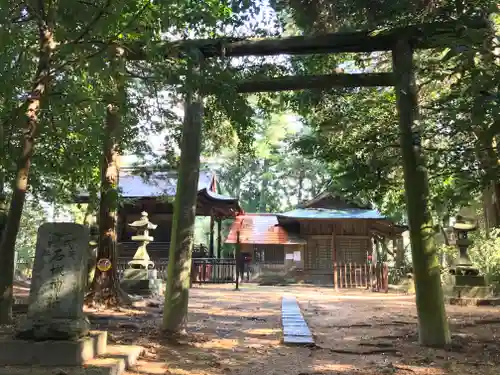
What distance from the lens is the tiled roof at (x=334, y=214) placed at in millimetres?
22656

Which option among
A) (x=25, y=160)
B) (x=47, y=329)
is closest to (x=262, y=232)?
(x=25, y=160)

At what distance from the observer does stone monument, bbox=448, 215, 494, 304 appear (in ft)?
39.0

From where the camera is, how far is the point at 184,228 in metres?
6.78

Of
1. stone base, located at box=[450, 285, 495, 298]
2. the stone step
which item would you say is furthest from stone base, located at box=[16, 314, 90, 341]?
stone base, located at box=[450, 285, 495, 298]

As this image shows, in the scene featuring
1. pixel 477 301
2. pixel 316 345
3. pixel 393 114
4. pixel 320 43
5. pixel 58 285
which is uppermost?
pixel 320 43

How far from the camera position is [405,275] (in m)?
20.1

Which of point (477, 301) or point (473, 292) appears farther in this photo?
point (473, 292)

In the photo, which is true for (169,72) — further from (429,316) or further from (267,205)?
(267,205)

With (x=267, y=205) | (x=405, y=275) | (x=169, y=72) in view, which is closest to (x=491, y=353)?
(x=169, y=72)

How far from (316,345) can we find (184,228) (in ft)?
8.69

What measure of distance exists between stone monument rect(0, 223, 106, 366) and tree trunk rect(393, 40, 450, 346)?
14.1 feet

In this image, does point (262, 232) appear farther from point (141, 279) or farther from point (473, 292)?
point (473, 292)

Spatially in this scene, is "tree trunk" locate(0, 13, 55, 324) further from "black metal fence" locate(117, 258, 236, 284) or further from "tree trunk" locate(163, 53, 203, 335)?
"black metal fence" locate(117, 258, 236, 284)

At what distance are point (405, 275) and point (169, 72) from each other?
1810cm
